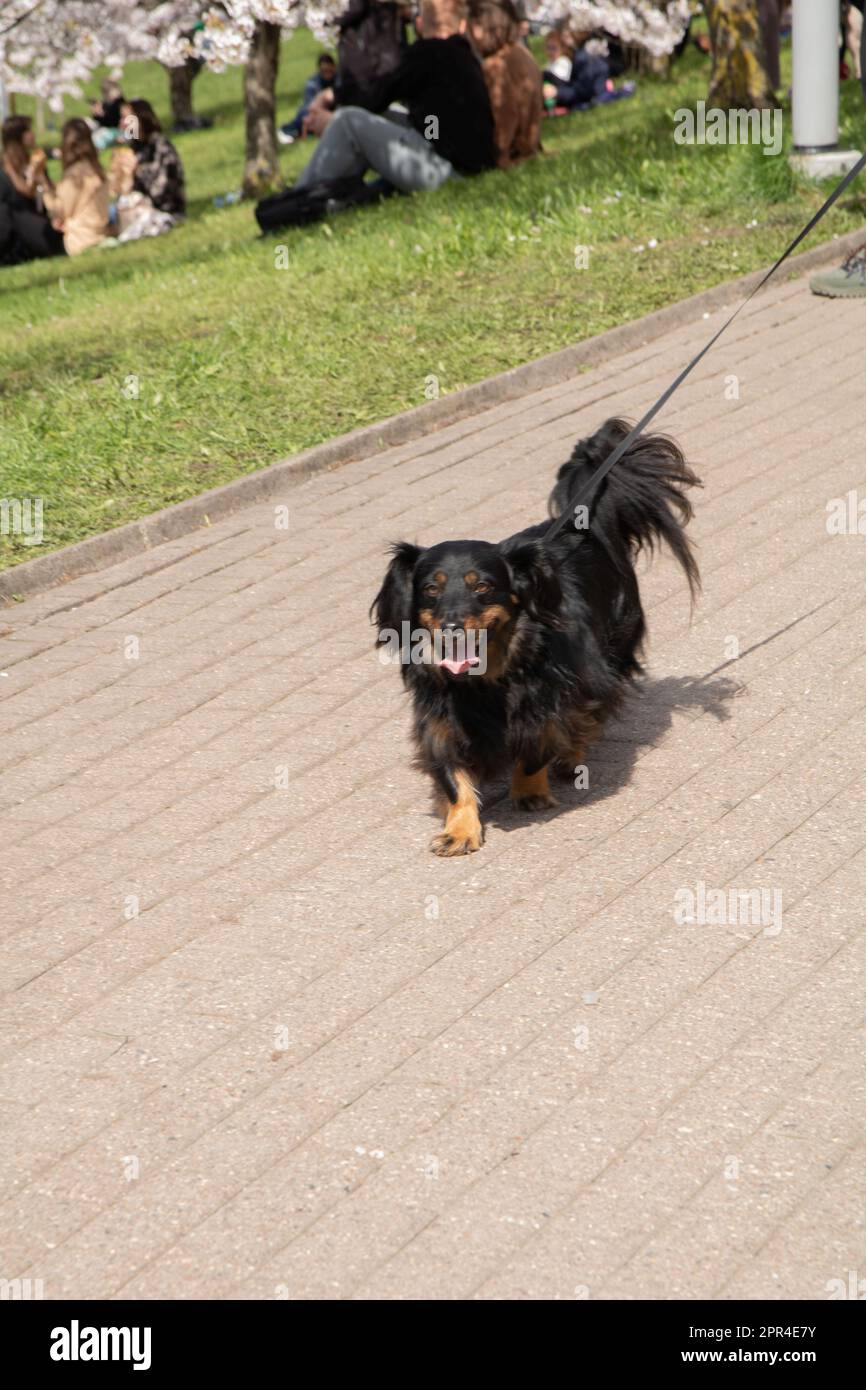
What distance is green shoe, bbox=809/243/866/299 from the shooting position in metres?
10.7

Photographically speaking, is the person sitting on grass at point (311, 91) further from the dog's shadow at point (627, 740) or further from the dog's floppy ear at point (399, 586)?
the dog's floppy ear at point (399, 586)

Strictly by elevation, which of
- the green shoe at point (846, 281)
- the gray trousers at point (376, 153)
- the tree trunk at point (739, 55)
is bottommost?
the green shoe at point (846, 281)

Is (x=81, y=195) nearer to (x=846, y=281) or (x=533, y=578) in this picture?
(x=846, y=281)

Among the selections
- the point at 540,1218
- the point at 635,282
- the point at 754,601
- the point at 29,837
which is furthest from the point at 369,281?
the point at 540,1218

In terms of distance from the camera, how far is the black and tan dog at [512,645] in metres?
4.71

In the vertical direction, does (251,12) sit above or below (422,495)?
above

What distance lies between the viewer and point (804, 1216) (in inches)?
129

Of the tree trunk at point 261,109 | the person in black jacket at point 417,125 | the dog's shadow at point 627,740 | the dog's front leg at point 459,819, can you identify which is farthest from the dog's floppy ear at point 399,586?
the tree trunk at point 261,109

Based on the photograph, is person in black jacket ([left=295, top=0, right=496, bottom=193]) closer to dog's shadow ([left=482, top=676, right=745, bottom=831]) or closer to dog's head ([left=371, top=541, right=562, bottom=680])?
dog's shadow ([left=482, top=676, right=745, bottom=831])

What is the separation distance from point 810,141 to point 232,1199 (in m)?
11.2

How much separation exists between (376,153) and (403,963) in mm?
12469

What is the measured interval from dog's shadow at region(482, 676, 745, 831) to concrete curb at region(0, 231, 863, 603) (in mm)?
2987

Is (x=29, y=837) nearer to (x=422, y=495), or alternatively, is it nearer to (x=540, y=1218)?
(x=540, y=1218)

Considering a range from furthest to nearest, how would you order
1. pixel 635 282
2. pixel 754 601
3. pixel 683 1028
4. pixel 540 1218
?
pixel 635 282 → pixel 754 601 → pixel 683 1028 → pixel 540 1218
